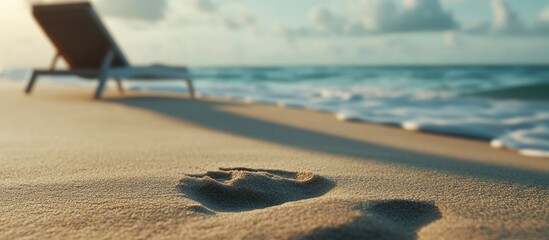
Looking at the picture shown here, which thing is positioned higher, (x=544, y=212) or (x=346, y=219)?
(x=544, y=212)

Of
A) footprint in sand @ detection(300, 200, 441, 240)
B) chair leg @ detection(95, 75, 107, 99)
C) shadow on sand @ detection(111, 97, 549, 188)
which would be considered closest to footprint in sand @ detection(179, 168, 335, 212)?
footprint in sand @ detection(300, 200, 441, 240)

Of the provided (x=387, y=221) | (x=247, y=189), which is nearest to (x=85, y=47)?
(x=247, y=189)

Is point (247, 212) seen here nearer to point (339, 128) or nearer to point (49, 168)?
point (49, 168)

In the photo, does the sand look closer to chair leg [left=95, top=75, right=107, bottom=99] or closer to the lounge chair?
chair leg [left=95, top=75, right=107, bottom=99]

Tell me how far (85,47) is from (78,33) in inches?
9.0

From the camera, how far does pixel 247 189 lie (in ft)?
3.98

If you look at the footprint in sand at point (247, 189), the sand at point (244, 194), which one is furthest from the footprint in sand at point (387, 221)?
the footprint in sand at point (247, 189)

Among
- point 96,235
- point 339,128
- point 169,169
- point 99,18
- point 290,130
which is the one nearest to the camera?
point 96,235

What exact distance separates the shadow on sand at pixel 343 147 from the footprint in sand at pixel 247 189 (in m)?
0.52

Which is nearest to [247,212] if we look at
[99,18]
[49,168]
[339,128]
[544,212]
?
[544,212]

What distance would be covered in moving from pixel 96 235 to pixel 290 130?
2320mm

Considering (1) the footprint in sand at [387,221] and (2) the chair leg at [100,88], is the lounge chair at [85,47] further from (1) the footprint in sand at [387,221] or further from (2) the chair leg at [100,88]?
(1) the footprint in sand at [387,221]

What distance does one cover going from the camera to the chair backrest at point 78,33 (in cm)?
516

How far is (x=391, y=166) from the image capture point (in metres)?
1.66
